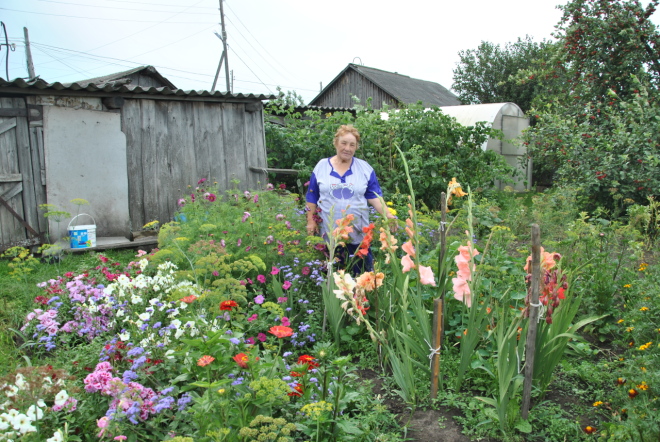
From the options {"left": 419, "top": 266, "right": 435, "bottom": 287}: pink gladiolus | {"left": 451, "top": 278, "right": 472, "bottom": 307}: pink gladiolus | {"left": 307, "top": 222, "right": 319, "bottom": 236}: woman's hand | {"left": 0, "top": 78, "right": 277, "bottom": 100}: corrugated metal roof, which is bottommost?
{"left": 451, "top": 278, "right": 472, "bottom": 307}: pink gladiolus

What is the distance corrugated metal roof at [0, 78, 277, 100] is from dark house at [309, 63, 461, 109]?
14.7 metres

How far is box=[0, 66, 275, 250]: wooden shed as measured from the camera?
606 centimetres

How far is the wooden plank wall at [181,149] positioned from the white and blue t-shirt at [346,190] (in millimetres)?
3417

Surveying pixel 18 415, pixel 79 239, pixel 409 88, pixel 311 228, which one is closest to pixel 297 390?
pixel 18 415

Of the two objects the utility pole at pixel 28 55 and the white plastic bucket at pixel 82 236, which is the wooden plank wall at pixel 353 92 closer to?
the utility pole at pixel 28 55

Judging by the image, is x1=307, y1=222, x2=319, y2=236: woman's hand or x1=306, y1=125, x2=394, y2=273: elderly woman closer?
x1=306, y1=125, x2=394, y2=273: elderly woman

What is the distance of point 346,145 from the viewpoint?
3.75 metres

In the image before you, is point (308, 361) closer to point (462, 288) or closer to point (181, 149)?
point (462, 288)

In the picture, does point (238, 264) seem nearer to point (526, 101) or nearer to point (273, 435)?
point (273, 435)

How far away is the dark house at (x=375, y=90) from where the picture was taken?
878 inches

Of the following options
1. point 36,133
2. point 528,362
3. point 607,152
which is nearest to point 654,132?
point 607,152

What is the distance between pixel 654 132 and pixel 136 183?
8.03 metres

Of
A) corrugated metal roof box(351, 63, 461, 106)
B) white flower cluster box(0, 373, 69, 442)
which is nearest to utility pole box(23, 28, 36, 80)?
corrugated metal roof box(351, 63, 461, 106)

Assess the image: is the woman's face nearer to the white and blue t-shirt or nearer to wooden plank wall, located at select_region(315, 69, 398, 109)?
the white and blue t-shirt
